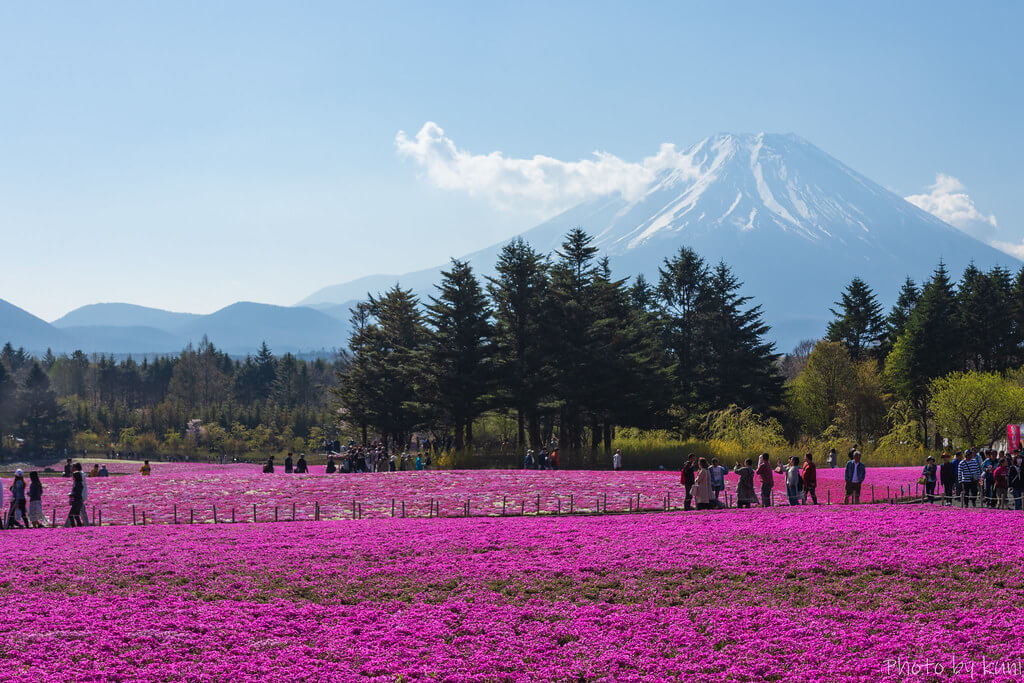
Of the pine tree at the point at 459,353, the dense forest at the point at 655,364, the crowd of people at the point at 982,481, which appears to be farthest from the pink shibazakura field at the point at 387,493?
the dense forest at the point at 655,364

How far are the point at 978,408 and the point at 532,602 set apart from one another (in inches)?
2310

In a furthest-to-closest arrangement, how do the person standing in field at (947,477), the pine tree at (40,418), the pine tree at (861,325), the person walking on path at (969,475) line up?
the pine tree at (40,418) < the pine tree at (861,325) < the person standing in field at (947,477) < the person walking on path at (969,475)

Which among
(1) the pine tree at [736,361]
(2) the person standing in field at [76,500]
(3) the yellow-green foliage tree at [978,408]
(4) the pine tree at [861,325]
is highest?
(4) the pine tree at [861,325]

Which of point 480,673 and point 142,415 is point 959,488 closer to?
point 480,673

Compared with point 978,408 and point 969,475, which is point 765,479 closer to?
point 969,475

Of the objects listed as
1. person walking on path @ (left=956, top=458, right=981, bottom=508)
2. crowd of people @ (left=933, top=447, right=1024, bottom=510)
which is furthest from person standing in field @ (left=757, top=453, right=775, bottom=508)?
person walking on path @ (left=956, top=458, right=981, bottom=508)

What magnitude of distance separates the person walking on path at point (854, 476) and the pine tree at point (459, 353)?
30385mm

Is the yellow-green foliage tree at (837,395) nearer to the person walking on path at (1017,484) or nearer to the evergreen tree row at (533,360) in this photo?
the evergreen tree row at (533,360)

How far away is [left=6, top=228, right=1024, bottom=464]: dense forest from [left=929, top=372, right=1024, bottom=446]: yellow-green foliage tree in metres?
0.10

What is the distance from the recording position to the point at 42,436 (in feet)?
396

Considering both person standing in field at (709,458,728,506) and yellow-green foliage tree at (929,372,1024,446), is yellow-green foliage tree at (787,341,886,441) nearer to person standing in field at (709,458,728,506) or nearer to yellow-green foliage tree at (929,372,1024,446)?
yellow-green foliage tree at (929,372,1024,446)

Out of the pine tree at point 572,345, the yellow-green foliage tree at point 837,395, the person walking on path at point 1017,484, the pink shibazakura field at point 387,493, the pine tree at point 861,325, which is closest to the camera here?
the person walking on path at point 1017,484

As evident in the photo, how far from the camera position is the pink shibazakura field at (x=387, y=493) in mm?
32844

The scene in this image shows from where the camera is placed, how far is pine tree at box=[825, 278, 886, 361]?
301 feet
